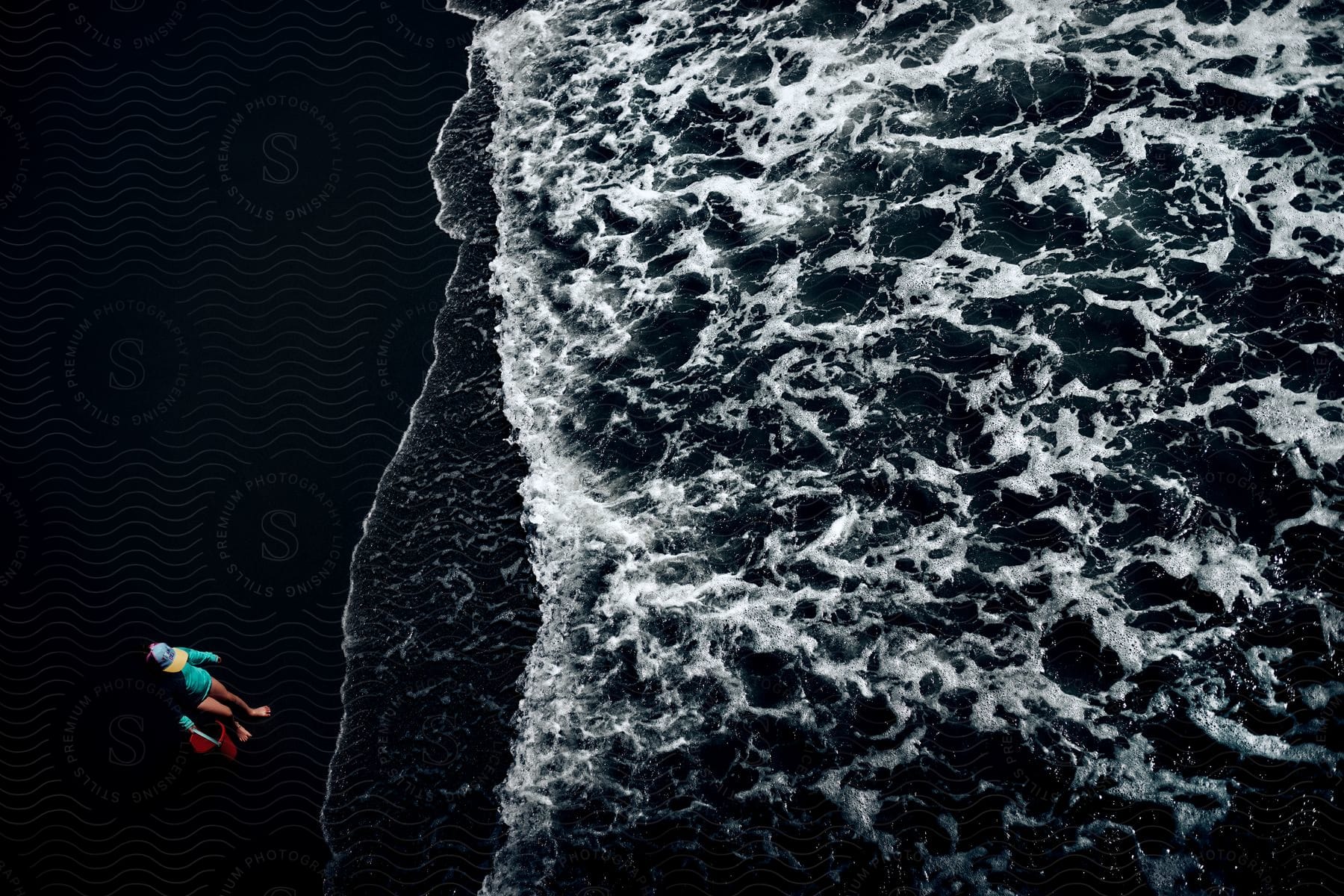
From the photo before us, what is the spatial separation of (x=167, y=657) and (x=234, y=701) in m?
0.69

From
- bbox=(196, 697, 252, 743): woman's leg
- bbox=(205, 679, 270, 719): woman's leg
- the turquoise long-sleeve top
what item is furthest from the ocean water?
the turquoise long-sleeve top

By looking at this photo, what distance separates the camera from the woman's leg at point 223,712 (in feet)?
22.3

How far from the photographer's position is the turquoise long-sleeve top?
21.9 feet

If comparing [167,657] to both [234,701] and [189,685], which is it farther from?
[234,701]

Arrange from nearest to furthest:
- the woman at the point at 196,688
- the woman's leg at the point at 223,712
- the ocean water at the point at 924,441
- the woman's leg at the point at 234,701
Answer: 1. the ocean water at the point at 924,441
2. the woman at the point at 196,688
3. the woman's leg at the point at 223,712
4. the woman's leg at the point at 234,701

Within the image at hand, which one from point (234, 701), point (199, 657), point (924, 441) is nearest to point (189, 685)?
point (199, 657)

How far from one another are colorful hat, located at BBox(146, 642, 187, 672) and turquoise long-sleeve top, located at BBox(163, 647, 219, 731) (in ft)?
0.16

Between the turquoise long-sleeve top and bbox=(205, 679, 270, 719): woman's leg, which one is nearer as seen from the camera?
the turquoise long-sleeve top

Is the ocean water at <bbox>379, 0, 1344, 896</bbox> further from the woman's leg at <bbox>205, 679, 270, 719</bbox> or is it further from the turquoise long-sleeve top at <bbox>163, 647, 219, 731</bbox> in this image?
the turquoise long-sleeve top at <bbox>163, 647, 219, 731</bbox>

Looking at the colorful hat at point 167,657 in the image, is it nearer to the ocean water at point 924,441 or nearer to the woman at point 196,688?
the woman at point 196,688

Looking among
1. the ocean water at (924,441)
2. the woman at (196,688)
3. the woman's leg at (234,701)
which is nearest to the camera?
the ocean water at (924,441)

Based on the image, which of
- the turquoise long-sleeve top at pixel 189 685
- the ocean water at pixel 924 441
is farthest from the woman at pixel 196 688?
the ocean water at pixel 924 441

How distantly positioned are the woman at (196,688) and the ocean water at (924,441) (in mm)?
2311

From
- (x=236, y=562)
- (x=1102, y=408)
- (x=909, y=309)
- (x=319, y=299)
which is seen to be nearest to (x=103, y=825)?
(x=236, y=562)
